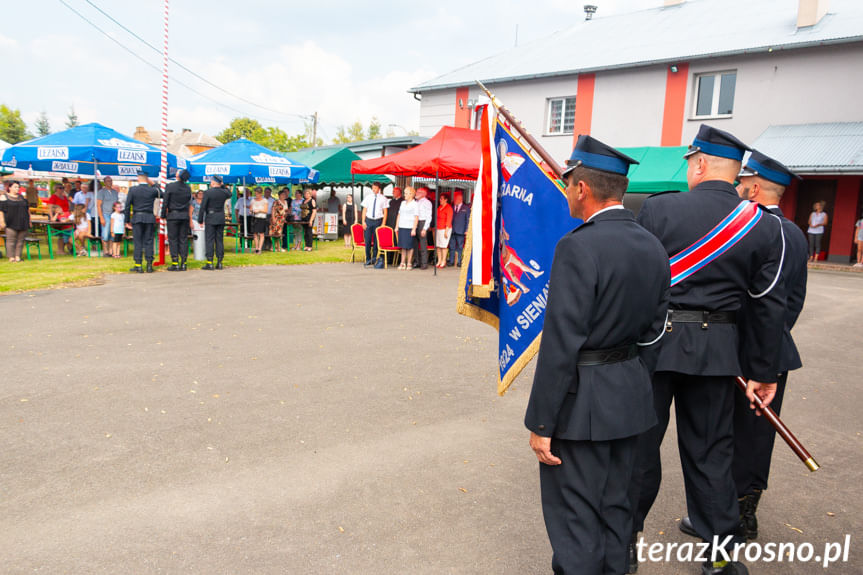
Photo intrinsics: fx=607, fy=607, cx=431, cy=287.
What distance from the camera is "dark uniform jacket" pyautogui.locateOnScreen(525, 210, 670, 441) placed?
2.33 m

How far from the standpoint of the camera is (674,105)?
21.5 metres

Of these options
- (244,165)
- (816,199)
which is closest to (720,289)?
(244,165)

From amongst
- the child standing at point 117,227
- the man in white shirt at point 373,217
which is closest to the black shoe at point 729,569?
the man in white shirt at point 373,217

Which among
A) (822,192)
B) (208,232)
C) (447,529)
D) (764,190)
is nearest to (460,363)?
(447,529)

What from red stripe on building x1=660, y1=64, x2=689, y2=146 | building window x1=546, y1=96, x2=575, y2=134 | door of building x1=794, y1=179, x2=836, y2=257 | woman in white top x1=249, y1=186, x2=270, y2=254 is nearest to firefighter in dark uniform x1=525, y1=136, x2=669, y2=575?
woman in white top x1=249, y1=186, x2=270, y2=254

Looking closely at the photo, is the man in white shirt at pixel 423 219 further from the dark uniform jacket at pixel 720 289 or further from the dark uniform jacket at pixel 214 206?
the dark uniform jacket at pixel 720 289

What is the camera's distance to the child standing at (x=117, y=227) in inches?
616

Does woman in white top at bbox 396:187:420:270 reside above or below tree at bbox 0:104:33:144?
below

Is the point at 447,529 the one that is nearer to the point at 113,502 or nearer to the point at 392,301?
the point at 113,502

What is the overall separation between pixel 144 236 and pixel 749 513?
41.9ft

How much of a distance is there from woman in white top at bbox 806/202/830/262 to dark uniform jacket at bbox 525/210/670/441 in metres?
20.3

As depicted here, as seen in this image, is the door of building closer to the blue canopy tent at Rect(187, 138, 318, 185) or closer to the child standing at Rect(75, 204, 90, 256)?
the blue canopy tent at Rect(187, 138, 318, 185)

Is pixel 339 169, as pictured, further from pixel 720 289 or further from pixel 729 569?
pixel 729 569

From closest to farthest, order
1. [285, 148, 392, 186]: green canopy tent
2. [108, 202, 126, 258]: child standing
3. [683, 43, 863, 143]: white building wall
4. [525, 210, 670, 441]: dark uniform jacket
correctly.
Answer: [525, 210, 670, 441]: dark uniform jacket
[108, 202, 126, 258]: child standing
[683, 43, 863, 143]: white building wall
[285, 148, 392, 186]: green canopy tent
